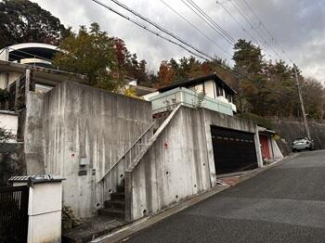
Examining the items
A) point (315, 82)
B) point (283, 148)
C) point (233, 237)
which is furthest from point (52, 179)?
point (315, 82)

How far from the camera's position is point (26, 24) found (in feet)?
103

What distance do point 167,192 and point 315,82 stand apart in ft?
121

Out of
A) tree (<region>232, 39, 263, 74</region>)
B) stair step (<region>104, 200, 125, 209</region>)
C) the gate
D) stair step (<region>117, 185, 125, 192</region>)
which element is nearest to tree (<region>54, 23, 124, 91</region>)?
stair step (<region>117, 185, 125, 192</region>)

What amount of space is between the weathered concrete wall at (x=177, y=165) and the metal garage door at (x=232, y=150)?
661 millimetres

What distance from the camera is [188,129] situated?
10.2 metres

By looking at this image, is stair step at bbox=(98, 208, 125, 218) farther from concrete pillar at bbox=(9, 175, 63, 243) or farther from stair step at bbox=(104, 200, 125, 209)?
concrete pillar at bbox=(9, 175, 63, 243)

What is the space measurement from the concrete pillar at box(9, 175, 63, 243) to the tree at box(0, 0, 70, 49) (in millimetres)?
26681

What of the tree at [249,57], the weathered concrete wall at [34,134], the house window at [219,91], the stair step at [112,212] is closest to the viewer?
the stair step at [112,212]

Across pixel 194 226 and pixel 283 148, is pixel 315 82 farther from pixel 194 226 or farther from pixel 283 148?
pixel 194 226

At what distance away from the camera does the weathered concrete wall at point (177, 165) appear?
283 inches

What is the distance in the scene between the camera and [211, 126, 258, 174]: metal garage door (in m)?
12.1

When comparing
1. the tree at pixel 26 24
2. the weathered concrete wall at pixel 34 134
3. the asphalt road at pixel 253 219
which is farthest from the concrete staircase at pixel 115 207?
A: the tree at pixel 26 24

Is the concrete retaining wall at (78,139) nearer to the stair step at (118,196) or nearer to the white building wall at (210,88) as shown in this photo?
the stair step at (118,196)

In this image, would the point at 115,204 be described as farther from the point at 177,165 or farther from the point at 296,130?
the point at 296,130
